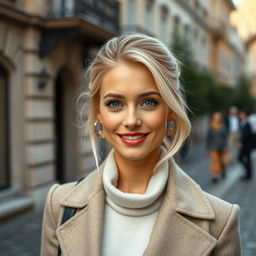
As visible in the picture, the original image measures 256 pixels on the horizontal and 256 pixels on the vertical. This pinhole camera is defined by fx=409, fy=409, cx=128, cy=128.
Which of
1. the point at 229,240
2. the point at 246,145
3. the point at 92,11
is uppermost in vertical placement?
the point at 92,11

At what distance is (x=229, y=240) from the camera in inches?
65.5

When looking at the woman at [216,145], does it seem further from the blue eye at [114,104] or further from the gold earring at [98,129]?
the blue eye at [114,104]

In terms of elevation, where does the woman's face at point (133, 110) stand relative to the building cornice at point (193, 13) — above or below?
below

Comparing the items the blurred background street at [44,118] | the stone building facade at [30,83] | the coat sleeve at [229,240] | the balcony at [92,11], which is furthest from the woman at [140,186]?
the balcony at [92,11]

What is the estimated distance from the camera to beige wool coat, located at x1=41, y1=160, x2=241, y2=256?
164 cm

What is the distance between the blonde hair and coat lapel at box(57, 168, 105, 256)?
31 centimetres

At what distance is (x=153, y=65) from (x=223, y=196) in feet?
25.7

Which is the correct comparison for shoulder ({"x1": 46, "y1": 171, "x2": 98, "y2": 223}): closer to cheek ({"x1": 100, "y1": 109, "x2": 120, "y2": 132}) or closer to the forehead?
cheek ({"x1": 100, "y1": 109, "x2": 120, "y2": 132})

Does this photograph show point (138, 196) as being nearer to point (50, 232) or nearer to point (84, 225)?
point (84, 225)

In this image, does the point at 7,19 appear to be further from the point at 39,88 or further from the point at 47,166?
the point at 47,166

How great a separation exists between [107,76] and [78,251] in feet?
2.41

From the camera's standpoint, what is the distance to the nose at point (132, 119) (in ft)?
5.22

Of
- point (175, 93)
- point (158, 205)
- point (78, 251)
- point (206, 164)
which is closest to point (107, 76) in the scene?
point (175, 93)

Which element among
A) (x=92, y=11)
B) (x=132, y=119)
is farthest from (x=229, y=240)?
(x=92, y=11)
